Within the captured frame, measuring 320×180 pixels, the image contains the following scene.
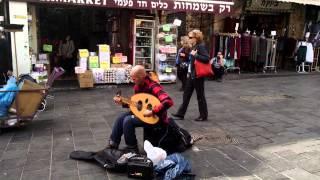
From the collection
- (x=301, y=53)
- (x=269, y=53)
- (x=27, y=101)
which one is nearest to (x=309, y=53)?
(x=301, y=53)

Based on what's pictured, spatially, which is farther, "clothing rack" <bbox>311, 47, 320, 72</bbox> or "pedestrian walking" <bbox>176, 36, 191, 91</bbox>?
"clothing rack" <bbox>311, 47, 320, 72</bbox>

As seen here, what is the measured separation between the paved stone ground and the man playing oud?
0.55 metres

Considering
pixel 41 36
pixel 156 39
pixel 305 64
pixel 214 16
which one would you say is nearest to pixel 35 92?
pixel 156 39

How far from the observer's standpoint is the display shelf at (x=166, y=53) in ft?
36.9

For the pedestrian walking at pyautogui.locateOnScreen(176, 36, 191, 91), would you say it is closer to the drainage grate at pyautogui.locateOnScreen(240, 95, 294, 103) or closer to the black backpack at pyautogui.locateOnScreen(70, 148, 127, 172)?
the drainage grate at pyautogui.locateOnScreen(240, 95, 294, 103)

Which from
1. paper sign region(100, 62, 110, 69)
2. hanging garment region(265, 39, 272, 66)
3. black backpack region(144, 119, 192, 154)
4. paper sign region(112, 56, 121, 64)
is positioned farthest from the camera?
hanging garment region(265, 39, 272, 66)

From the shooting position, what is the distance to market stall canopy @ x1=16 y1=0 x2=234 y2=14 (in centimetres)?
976

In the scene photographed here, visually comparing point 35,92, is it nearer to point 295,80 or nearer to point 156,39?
point 156,39

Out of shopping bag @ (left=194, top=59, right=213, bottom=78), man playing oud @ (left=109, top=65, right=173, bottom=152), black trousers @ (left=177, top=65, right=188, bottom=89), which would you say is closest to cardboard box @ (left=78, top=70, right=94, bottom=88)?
black trousers @ (left=177, top=65, right=188, bottom=89)

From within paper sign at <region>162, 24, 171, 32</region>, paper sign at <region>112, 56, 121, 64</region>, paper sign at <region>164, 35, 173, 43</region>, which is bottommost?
paper sign at <region>112, 56, 121, 64</region>

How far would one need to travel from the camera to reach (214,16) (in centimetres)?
1355

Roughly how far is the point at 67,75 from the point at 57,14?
2.07 m

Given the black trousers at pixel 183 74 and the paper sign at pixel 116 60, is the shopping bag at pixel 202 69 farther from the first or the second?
the paper sign at pixel 116 60

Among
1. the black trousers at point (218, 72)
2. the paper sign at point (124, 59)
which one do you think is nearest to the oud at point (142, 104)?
the paper sign at point (124, 59)
